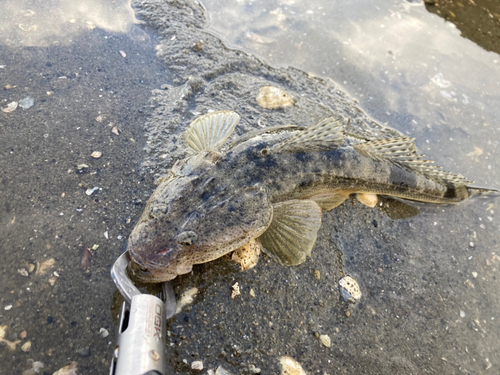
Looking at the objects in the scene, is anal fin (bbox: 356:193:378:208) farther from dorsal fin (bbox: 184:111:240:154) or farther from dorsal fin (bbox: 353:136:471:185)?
dorsal fin (bbox: 184:111:240:154)

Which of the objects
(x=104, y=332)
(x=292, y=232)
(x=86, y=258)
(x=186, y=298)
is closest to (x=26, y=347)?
(x=104, y=332)

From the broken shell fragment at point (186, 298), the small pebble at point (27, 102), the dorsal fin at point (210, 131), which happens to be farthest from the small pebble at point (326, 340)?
the small pebble at point (27, 102)

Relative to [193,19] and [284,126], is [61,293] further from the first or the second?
[193,19]

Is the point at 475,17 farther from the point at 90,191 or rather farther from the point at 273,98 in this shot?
the point at 90,191

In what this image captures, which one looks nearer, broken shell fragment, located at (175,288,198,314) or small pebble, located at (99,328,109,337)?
small pebble, located at (99,328,109,337)

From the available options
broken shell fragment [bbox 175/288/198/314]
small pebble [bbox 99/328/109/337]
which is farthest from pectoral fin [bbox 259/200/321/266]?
small pebble [bbox 99/328/109/337]

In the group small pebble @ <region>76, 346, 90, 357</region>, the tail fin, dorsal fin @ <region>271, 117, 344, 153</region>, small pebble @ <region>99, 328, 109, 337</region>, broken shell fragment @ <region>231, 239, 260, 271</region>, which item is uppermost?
dorsal fin @ <region>271, 117, 344, 153</region>
